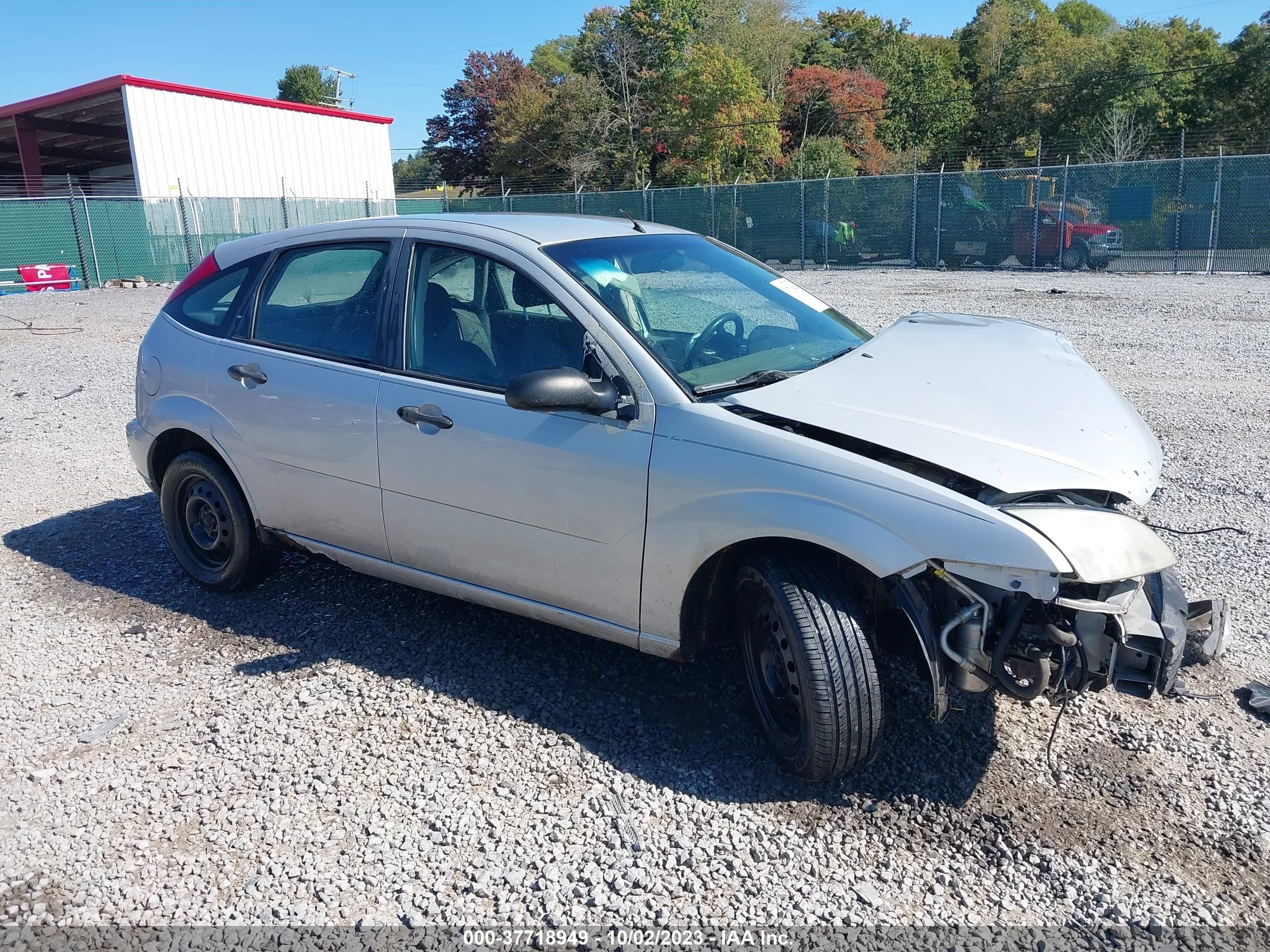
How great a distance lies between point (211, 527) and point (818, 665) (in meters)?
3.28

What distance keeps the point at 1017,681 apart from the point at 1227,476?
421 cm

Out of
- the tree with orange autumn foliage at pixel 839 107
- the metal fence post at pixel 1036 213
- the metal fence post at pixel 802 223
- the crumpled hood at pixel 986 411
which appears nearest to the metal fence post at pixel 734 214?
the metal fence post at pixel 802 223

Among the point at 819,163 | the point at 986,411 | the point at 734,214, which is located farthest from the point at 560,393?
the point at 819,163

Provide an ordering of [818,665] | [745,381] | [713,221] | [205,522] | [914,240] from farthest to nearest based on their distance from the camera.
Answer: [713,221]
[914,240]
[205,522]
[745,381]
[818,665]

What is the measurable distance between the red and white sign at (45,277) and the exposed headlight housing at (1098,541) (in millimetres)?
28417

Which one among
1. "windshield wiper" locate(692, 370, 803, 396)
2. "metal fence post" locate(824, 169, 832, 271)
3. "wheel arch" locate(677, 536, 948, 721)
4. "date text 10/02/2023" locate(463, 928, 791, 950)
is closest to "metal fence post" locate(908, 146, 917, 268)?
"metal fence post" locate(824, 169, 832, 271)

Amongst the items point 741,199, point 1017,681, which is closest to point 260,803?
point 1017,681

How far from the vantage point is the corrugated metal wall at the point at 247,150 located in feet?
103

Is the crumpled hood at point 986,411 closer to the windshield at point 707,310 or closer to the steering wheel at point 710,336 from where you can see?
the windshield at point 707,310

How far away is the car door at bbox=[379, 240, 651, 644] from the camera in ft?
11.1

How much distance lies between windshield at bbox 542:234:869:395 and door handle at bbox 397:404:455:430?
73 cm

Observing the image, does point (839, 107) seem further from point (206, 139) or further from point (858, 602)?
point (858, 602)

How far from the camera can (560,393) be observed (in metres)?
3.29

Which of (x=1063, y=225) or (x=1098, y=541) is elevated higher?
(x=1063, y=225)
